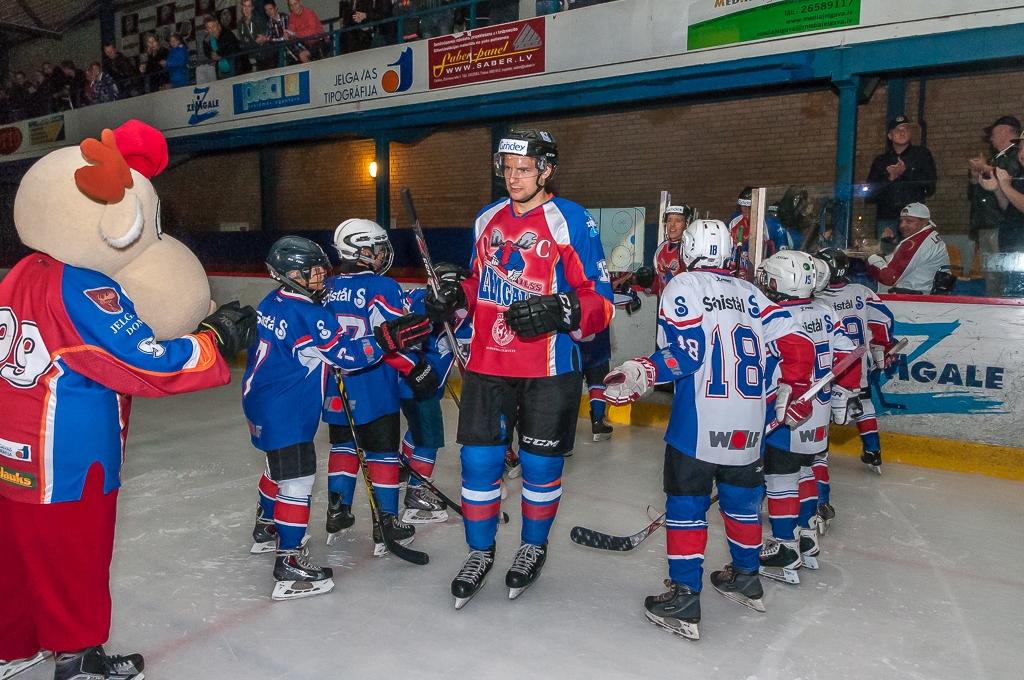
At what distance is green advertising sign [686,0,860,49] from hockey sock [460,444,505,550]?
467 cm

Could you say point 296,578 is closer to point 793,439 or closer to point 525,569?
point 525,569

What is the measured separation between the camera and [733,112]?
28.5ft

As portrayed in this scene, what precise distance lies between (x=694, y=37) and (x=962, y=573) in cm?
485

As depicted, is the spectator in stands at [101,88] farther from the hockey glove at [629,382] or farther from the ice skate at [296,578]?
the hockey glove at [629,382]

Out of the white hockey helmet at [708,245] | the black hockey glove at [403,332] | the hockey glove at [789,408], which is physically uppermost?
the white hockey helmet at [708,245]

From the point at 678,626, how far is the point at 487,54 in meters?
6.67

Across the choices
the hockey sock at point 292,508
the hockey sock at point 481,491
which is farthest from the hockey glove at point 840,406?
the hockey sock at point 292,508

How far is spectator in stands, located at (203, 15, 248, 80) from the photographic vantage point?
11109mm

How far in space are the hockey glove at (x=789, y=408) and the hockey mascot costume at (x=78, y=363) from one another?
1.90 m

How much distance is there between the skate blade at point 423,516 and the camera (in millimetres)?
3641

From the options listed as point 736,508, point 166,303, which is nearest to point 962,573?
point 736,508

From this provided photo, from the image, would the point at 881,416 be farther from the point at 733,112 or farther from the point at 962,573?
the point at 733,112

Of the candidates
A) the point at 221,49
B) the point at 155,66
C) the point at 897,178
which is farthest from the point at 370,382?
the point at 155,66

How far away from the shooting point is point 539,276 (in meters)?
2.68
